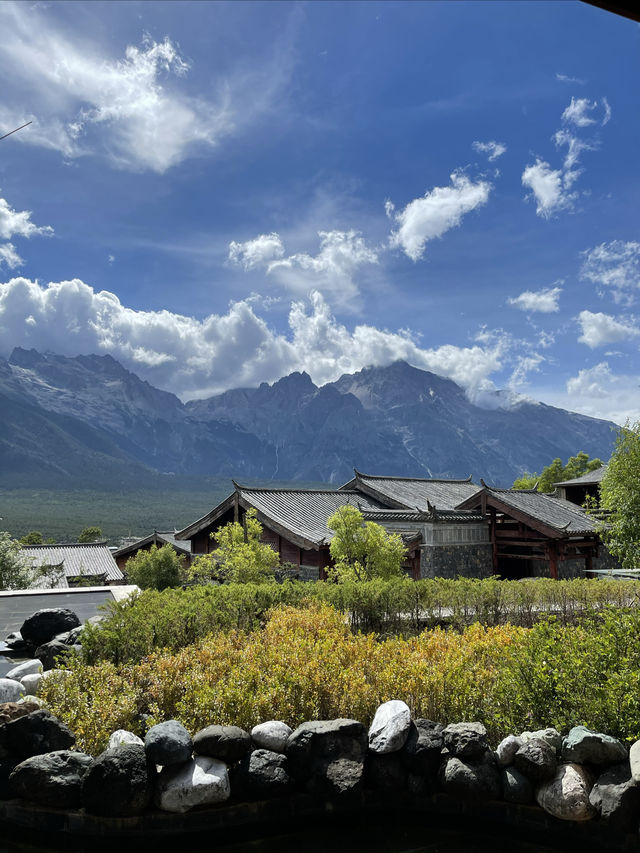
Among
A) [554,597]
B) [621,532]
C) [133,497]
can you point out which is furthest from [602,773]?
[133,497]

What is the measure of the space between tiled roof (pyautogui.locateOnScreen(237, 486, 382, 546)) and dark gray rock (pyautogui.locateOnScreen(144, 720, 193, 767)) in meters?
16.6

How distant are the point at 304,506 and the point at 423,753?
71.4 feet

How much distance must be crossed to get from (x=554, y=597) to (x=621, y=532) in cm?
1009

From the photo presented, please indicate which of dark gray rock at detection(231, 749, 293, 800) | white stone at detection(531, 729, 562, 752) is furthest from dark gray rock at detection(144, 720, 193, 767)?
white stone at detection(531, 729, 562, 752)

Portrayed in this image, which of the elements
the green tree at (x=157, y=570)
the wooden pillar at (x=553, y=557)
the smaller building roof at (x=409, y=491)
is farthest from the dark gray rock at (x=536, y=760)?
the smaller building roof at (x=409, y=491)

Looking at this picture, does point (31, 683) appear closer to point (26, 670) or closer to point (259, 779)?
point (26, 670)

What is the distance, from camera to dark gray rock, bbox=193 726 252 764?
5.52 m

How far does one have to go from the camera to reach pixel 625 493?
20953 millimetres

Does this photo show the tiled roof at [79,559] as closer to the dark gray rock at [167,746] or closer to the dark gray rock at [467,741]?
the dark gray rock at [167,746]

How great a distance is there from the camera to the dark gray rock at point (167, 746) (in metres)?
5.28

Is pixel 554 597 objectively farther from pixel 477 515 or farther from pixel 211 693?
pixel 477 515

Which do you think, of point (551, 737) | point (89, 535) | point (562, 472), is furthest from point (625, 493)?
point (89, 535)

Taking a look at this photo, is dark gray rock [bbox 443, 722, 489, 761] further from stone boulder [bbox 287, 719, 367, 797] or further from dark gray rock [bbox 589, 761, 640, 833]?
dark gray rock [bbox 589, 761, 640, 833]

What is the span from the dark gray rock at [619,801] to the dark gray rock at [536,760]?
15.1 inches
